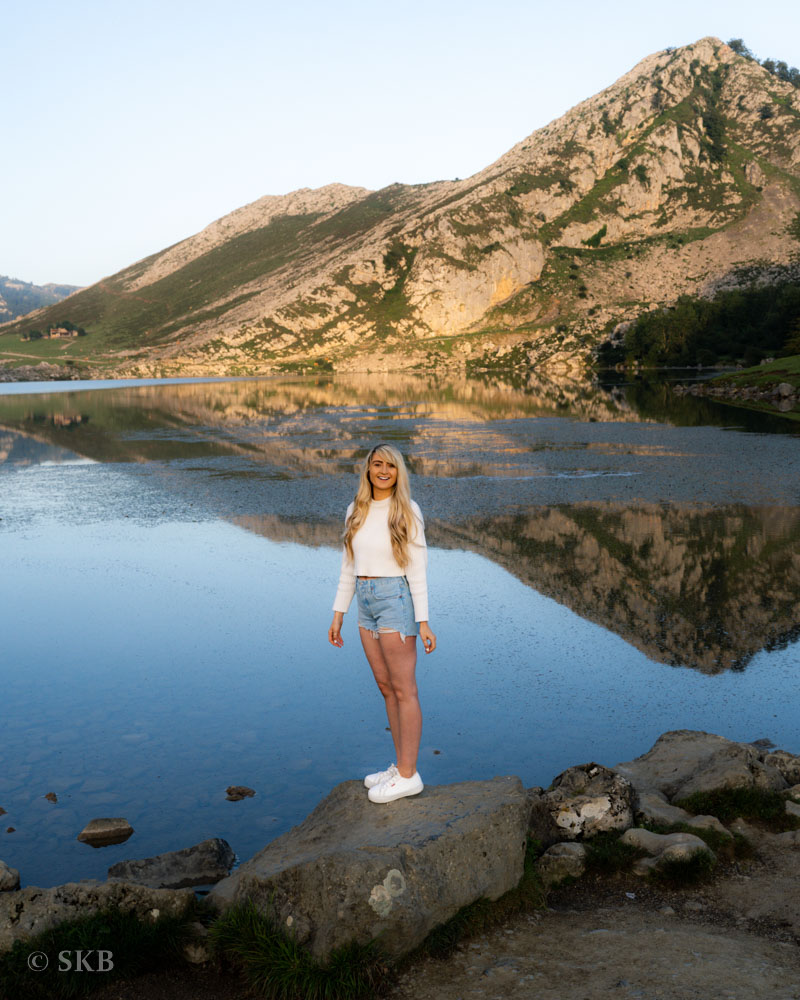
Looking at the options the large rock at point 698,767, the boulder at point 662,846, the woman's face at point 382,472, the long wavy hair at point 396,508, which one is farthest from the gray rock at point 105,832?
the large rock at point 698,767

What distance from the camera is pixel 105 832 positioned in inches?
343

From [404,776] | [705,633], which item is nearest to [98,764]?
[404,776]

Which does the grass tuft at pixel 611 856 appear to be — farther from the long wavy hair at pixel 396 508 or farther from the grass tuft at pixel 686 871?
the long wavy hair at pixel 396 508

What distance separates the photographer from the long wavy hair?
24.8ft

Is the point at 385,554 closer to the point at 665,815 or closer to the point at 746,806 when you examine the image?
the point at 665,815

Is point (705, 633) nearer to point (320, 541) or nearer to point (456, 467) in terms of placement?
point (320, 541)

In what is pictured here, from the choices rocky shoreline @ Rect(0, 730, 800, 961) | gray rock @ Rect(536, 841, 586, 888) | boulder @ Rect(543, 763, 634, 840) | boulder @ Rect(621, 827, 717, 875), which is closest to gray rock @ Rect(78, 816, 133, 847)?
rocky shoreline @ Rect(0, 730, 800, 961)

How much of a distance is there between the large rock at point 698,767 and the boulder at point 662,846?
34.9 inches

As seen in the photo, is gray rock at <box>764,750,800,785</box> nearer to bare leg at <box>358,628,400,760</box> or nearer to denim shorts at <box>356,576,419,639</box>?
bare leg at <box>358,628,400,760</box>

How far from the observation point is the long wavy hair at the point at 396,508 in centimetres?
757

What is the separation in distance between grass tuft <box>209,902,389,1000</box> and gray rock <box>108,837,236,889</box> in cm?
153

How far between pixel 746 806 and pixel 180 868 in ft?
18.7

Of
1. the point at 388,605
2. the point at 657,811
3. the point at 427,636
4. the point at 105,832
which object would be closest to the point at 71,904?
the point at 105,832

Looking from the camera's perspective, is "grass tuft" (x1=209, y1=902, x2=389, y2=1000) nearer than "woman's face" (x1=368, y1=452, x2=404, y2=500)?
Yes
